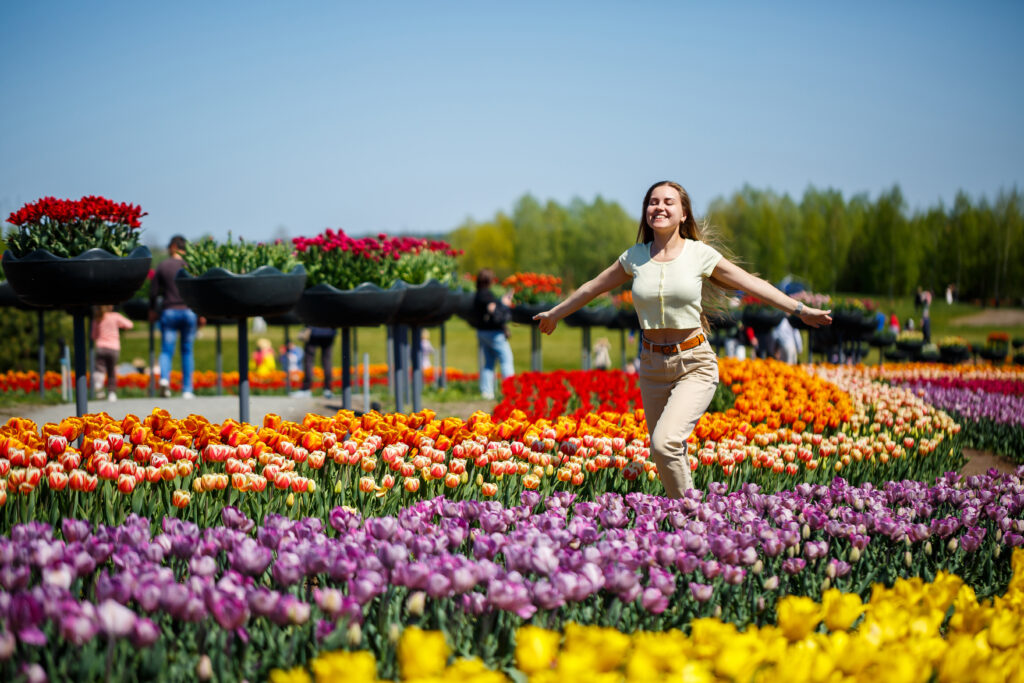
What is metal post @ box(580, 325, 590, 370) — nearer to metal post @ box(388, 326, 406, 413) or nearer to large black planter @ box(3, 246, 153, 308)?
metal post @ box(388, 326, 406, 413)

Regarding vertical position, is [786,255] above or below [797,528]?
above

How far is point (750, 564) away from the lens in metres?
2.81

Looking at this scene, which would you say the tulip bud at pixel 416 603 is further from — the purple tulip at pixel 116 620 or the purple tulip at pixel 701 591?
the purple tulip at pixel 701 591

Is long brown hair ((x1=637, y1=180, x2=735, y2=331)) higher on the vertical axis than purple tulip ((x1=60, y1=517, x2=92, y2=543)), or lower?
higher

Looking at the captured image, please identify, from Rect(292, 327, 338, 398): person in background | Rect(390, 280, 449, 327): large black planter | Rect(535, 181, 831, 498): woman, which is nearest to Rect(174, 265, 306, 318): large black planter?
Rect(390, 280, 449, 327): large black planter

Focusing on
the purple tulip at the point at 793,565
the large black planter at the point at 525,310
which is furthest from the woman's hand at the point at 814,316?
the large black planter at the point at 525,310

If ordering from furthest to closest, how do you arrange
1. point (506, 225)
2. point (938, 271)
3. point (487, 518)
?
point (506, 225), point (938, 271), point (487, 518)

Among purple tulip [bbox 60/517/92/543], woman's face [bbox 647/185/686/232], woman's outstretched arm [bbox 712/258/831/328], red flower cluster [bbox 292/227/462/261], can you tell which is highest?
red flower cluster [bbox 292/227/462/261]

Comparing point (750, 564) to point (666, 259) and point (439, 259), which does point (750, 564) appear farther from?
point (439, 259)

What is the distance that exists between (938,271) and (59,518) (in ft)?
150

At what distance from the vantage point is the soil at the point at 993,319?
3744 centimetres

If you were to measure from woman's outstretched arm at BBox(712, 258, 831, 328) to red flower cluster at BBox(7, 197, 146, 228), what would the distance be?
390cm

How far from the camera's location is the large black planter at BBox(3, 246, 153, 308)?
5.25 meters

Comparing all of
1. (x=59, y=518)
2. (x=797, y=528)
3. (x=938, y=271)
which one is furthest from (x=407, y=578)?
(x=938, y=271)
